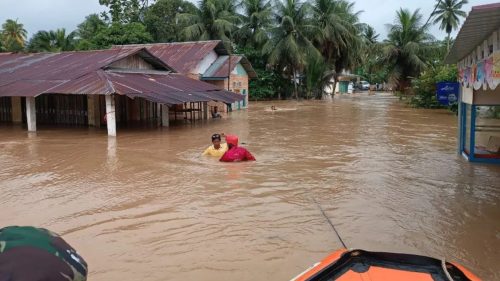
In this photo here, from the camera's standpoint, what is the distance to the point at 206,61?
29.0 metres

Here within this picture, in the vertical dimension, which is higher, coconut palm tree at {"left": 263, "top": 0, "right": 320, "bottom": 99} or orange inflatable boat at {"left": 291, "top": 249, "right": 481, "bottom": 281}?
coconut palm tree at {"left": 263, "top": 0, "right": 320, "bottom": 99}

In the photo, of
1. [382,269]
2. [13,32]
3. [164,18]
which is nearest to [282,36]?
[164,18]

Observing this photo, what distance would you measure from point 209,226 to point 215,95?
15.3 meters

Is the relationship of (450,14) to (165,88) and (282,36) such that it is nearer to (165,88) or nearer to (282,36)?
(282,36)

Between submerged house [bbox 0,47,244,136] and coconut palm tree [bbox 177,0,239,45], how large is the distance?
575 inches

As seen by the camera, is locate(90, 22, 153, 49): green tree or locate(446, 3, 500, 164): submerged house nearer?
locate(446, 3, 500, 164): submerged house

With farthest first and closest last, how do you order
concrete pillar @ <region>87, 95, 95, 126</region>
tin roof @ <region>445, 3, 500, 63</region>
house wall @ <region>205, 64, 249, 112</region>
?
house wall @ <region>205, 64, 249, 112</region> → concrete pillar @ <region>87, 95, 95, 126</region> → tin roof @ <region>445, 3, 500, 63</region>

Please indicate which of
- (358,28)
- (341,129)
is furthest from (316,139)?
(358,28)

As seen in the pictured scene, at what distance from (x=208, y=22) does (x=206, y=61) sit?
40.6 ft

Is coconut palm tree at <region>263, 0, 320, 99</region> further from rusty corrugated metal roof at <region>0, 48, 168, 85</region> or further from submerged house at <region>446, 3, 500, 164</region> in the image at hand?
submerged house at <region>446, 3, 500, 164</region>

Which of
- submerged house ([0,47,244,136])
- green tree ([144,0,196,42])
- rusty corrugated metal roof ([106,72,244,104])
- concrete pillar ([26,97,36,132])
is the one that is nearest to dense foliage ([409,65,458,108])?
rusty corrugated metal roof ([106,72,244,104])

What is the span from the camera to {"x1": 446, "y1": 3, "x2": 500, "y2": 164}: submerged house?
6551 mm

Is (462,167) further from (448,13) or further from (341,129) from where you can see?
(448,13)

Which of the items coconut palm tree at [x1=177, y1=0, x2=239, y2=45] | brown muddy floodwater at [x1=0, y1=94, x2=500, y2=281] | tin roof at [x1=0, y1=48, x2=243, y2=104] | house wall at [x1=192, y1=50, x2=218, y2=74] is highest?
coconut palm tree at [x1=177, y1=0, x2=239, y2=45]
